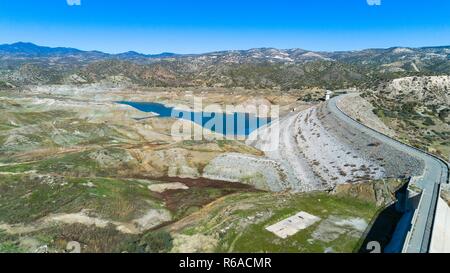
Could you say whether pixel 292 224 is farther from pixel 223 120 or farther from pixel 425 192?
pixel 223 120

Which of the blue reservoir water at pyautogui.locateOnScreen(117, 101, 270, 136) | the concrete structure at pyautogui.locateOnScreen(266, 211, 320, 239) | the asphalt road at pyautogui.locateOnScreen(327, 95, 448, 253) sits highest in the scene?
the asphalt road at pyautogui.locateOnScreen(327, 95, 448, 253)

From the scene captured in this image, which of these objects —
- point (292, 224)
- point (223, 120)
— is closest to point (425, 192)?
point (292, 224)

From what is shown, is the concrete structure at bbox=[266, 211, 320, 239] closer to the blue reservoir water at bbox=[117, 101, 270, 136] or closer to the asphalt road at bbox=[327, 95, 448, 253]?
the asphalt road at bbox=[327, 95, 448, 253]

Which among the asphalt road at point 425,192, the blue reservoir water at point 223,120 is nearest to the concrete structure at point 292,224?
the asphalt road at point 425,192

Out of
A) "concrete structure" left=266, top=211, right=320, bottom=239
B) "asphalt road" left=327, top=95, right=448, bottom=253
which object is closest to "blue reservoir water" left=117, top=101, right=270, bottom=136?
"asphalt road" left=327, top=95, right=448, bottom=253
